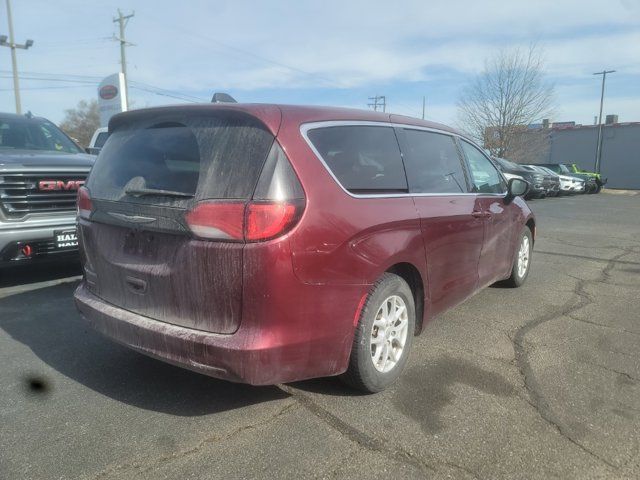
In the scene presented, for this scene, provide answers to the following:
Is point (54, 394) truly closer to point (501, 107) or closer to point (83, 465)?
point (83, 465)

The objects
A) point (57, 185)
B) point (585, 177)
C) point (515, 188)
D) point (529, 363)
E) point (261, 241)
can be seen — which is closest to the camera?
point (261, 241)

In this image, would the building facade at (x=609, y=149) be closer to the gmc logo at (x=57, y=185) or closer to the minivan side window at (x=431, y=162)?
the minivan side window at (x=431, y=162)

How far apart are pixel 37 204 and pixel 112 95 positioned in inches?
798

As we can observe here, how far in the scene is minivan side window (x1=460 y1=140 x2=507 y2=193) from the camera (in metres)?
4.47

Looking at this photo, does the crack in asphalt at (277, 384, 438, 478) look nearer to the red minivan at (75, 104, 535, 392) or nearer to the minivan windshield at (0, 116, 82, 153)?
the red minivan at (75, 104, 535, 392)

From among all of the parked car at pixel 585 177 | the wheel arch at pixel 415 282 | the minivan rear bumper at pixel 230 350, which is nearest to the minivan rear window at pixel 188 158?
the minivan rear bumper at pixel 230 350

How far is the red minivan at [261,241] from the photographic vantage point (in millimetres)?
2516

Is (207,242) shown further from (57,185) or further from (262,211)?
(57,185)

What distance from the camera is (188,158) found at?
2746 mm

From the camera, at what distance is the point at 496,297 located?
210 inches

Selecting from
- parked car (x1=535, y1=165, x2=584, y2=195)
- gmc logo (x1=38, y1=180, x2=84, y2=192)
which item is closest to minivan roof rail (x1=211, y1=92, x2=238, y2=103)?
gmc logo (x1=38, y1=180, x2=84, y2=192)

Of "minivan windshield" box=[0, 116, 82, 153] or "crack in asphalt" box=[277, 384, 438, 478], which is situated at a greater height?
"minivan windshield" box=[0, 116, 82, 153]

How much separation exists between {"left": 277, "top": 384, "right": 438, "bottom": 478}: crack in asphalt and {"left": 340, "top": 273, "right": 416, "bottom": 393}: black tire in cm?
26

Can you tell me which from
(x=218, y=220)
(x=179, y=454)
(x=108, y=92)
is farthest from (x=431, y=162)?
(x=108, y=92)
